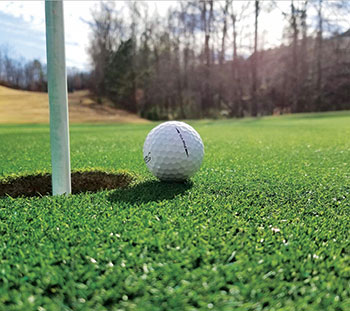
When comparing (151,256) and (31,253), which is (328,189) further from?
(31,253)

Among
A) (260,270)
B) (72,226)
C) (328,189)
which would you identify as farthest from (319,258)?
(328,189)

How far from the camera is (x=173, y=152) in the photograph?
2.70 meters

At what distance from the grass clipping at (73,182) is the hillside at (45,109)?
2724 cm

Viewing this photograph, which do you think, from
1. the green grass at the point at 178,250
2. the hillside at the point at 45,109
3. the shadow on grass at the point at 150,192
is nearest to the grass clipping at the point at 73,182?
the shadow on grass at the point at 150,192

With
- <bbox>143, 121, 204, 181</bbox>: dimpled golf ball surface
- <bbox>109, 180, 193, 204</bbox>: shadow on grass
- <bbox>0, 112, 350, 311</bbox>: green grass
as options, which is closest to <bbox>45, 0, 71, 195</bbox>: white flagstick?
<bbox>0, 112, 350, 311</bbox>: green grass

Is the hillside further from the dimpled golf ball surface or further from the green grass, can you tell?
the green grass

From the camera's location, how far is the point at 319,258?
139 cm

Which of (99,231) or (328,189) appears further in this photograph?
(328,189)

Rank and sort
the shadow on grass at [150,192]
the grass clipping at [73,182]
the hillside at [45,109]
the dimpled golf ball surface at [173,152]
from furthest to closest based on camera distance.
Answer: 1. the hillside at [45,109]
2. the grass clipping at [73,182]
3. the dimpled golf ball surface at [173,152]
4. the shadow on grass at [150,192]

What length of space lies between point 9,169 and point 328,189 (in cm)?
316

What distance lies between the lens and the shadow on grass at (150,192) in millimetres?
2219

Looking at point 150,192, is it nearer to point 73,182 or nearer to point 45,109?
point 73,182

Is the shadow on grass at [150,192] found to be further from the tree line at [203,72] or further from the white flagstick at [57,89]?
the tree line at [203,72]

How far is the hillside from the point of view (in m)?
30.7
